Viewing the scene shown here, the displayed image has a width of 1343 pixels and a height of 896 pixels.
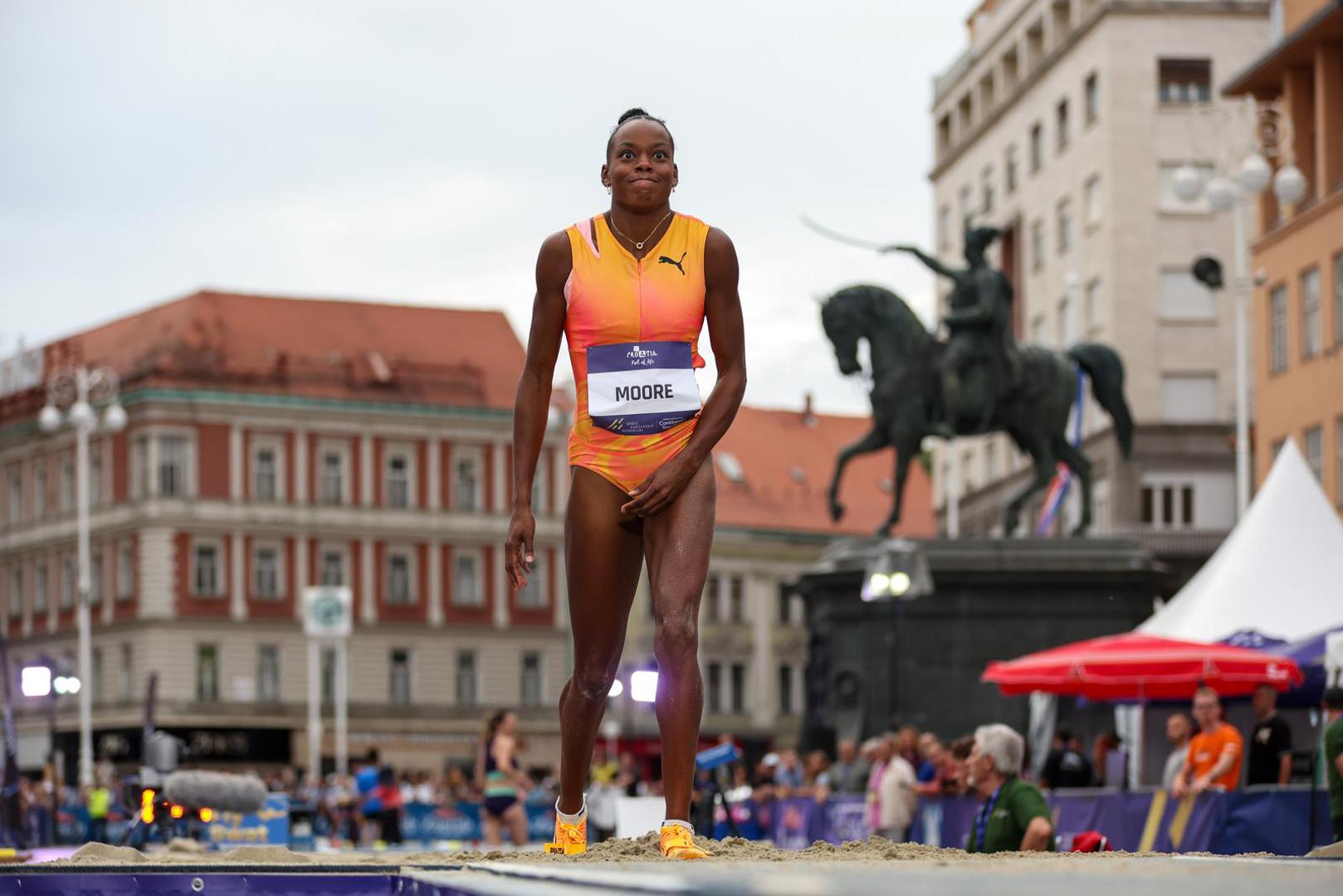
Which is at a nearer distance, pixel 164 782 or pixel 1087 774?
pixel 164 782

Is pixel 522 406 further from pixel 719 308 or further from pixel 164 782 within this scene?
pixel 164 782

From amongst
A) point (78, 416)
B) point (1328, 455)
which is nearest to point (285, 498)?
point (78, 416)

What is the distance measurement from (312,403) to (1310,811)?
75.1 metres

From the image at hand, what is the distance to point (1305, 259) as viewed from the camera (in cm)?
5319

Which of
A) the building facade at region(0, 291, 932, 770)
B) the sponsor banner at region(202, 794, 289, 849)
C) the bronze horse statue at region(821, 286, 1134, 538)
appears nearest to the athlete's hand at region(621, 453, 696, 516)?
the sponsor banner at region(202, 794, 289, 849)

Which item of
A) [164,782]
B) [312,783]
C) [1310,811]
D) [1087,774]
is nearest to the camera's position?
[164,782]

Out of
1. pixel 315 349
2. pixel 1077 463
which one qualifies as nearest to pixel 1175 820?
pixel 1077 463

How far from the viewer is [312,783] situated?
58250mm

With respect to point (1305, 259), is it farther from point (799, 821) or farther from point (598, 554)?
point (598, 554)

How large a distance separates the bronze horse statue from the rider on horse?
75 mm

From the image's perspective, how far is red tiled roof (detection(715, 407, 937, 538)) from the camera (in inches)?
4176

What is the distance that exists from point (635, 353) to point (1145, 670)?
1508 cm

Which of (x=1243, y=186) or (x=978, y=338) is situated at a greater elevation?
(x=1243, y=186)

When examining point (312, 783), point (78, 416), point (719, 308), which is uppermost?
point (78, 416)
